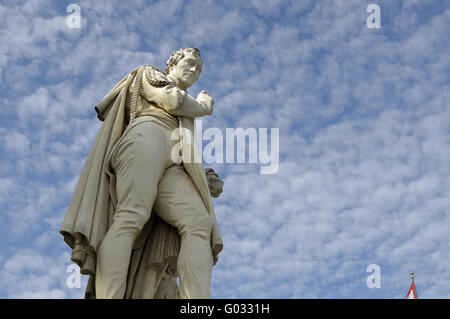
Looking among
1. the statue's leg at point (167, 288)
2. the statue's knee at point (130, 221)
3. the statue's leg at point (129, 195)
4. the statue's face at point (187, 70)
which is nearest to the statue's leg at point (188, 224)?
the statue's leg at point (129, 195)

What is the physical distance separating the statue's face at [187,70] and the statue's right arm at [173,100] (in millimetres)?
526

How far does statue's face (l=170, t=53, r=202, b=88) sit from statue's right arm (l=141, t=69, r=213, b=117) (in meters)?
0.53

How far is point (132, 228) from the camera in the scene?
8.43 m

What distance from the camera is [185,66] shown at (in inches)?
411

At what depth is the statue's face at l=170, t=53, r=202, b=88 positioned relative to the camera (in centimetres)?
1038

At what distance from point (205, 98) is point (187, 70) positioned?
540mm

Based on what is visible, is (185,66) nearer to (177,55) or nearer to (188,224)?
(177,55)

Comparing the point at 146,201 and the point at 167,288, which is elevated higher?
the point at 146,201

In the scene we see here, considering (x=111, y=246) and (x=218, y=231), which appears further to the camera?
(x=218, y=231)

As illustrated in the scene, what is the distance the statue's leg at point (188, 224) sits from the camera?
27.0 ft

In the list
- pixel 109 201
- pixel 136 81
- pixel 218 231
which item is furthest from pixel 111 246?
pixel 136 81

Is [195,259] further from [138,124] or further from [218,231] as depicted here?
[138,124]

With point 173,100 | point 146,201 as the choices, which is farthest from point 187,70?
point 146,201
